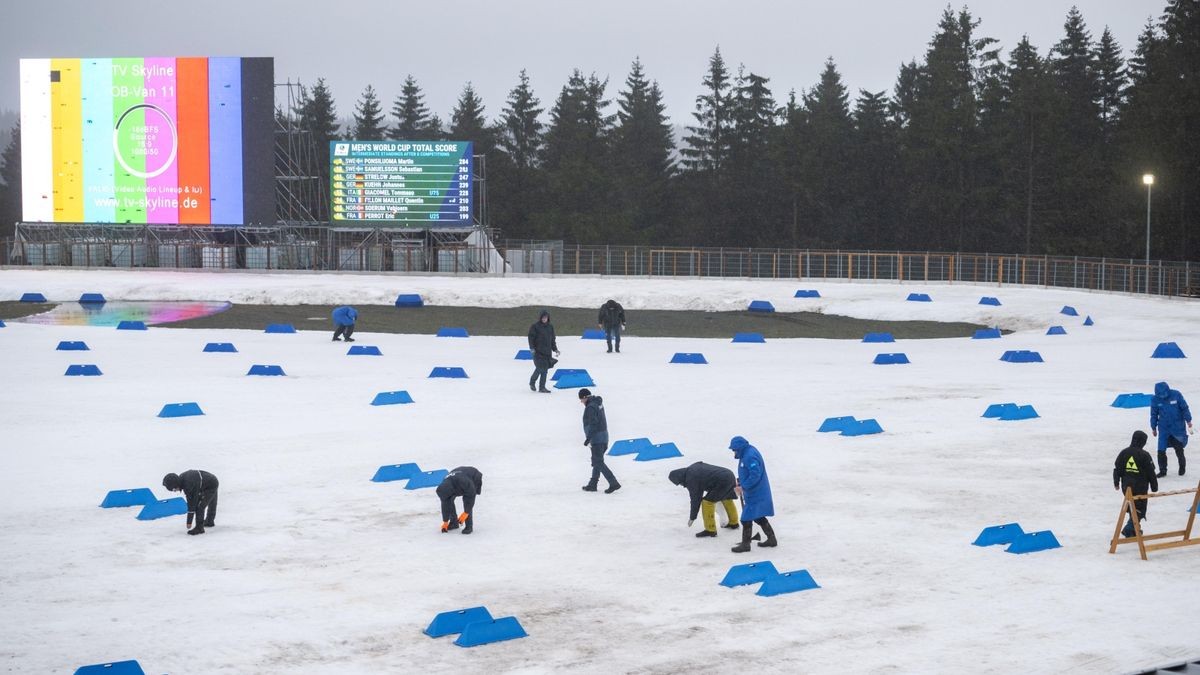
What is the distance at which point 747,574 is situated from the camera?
1443 centimetres

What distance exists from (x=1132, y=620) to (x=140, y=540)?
1115 centimetres

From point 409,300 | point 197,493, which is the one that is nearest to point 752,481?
point 197,493

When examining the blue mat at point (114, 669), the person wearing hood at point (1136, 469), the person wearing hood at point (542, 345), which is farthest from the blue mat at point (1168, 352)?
the blue mat at point (114, 669)

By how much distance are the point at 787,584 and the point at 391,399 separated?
15.9m

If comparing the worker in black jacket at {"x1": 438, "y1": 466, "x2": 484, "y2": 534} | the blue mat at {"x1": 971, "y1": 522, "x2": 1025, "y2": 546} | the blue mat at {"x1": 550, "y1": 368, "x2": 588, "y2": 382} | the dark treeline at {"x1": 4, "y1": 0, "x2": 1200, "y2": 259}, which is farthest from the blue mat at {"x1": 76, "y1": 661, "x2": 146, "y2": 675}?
the dark treeline at {"x1": 4, "y1": 0, "x2": 1200, "y2": 259}

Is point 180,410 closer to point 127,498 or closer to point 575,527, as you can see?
point 127,498

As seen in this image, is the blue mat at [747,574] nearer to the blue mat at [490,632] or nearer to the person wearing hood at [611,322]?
the blue mat at [490,632]

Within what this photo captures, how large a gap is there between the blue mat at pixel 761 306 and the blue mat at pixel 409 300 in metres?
13.2

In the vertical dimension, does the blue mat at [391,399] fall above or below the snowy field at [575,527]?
above

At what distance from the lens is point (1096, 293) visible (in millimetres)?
55781

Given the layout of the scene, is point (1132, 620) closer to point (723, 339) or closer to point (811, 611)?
point (811, 611)

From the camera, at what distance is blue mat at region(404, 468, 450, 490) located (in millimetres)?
19625

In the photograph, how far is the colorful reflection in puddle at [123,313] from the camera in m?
47.7

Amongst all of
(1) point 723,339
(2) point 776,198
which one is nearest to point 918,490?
(1) point 723,339
